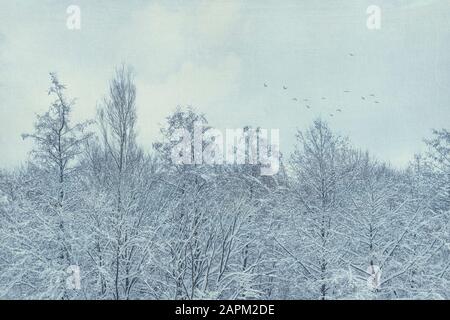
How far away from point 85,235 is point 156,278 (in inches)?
83.7

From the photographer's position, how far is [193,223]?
36.4 ft

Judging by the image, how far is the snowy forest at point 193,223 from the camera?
11.4 m

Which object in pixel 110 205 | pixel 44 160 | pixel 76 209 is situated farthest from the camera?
pixel 44 160

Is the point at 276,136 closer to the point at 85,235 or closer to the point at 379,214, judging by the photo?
the point at 379,214

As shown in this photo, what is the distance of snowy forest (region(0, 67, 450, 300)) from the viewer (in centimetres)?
1138

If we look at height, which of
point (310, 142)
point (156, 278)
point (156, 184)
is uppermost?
point (310, 142)

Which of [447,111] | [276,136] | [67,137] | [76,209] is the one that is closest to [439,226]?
[276,136]

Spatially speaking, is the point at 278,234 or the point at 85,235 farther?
the point at 278,234

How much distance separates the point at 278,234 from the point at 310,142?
11.6 feet

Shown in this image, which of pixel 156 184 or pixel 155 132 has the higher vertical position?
pixel 155 132

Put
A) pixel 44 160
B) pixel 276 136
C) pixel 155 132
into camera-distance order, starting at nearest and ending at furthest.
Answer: pixel 44 160, pixel 155 132, pixel 276 136

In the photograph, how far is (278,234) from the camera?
14.7 metres

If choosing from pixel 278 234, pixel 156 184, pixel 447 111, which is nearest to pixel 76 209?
pixel 156 184

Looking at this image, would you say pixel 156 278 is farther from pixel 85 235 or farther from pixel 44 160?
pixel 44 160
